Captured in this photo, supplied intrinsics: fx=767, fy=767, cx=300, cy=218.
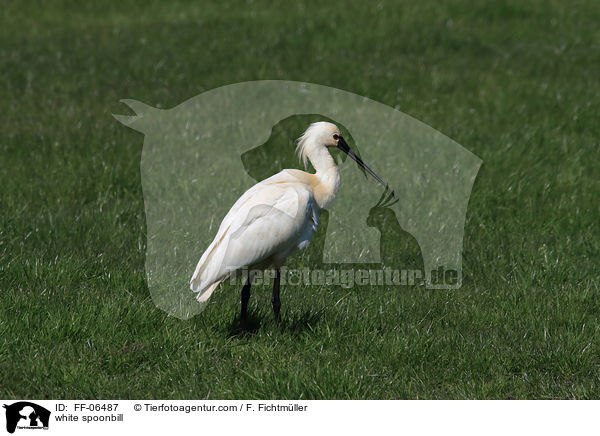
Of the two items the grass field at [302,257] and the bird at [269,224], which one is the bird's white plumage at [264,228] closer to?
the bird at [269,224]

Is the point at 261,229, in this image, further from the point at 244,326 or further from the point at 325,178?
the point at 244,326

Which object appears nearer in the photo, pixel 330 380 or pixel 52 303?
pixel 330 380

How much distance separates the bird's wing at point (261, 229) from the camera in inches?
216

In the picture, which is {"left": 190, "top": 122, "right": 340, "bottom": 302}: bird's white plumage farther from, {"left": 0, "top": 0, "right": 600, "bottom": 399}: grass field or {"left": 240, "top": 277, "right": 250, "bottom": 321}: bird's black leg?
{"left": 0, "top": 0, "right": 600, "bottom": 399}: grass field

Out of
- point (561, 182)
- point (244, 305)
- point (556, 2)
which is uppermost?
point (556, 2)

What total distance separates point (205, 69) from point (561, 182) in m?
6.49

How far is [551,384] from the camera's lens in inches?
210

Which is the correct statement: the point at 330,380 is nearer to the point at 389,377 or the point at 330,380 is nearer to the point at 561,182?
the point at 389,377

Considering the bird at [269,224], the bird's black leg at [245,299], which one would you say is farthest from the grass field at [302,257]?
the bird at [269,224]

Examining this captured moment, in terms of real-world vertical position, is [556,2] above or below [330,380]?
above

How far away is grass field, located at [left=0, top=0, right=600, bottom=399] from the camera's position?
535 centimetres
